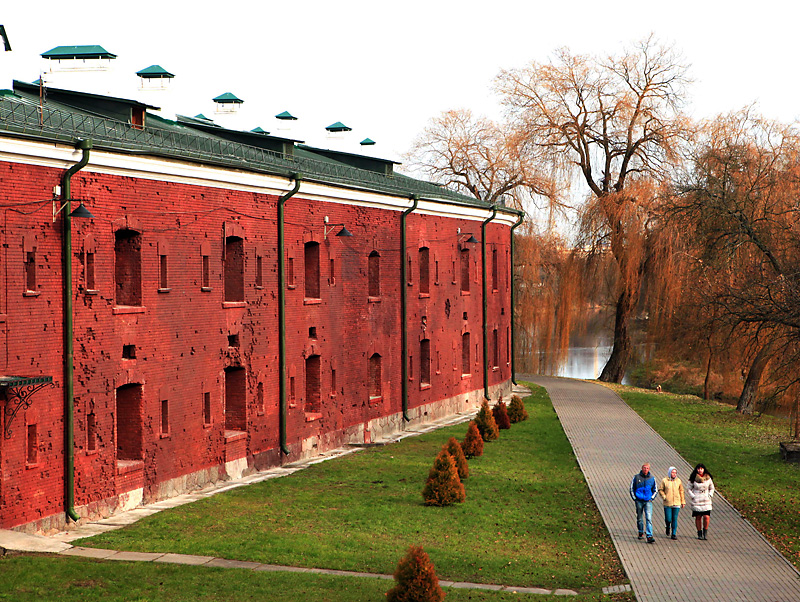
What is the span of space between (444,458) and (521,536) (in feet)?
9.47

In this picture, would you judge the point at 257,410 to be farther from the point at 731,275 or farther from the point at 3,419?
the point at 731,275

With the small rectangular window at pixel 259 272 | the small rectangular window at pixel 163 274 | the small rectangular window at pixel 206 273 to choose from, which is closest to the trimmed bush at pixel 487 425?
the small rectangular window at pixel 259 272

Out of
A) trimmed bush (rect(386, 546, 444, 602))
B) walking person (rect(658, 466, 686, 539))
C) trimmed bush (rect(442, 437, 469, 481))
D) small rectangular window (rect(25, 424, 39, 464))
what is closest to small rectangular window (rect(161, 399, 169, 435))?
small rectangular window (rect(25, 424, 39, 464))

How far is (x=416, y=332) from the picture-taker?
32.1 metres

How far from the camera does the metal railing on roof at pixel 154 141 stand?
16.3 meters

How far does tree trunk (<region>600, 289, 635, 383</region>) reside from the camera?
45219mm

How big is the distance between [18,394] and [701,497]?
12.2 meters

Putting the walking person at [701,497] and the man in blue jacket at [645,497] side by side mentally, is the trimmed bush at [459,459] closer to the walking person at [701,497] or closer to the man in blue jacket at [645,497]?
the man in blue jacket at [645,497]

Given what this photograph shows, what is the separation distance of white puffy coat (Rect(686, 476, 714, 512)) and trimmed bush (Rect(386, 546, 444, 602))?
289 inches

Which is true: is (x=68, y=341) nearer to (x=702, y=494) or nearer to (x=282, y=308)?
(x=282, y=308)

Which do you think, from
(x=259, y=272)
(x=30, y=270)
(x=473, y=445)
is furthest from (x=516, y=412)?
(x=30, y=270)

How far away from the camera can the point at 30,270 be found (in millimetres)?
15688

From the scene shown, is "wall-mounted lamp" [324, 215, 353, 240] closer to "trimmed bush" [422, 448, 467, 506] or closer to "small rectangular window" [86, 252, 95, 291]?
"trimmed bush" [422, 448, 467, 506]

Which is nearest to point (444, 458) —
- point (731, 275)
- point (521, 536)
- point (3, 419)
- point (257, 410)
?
A: point (521, 536)
